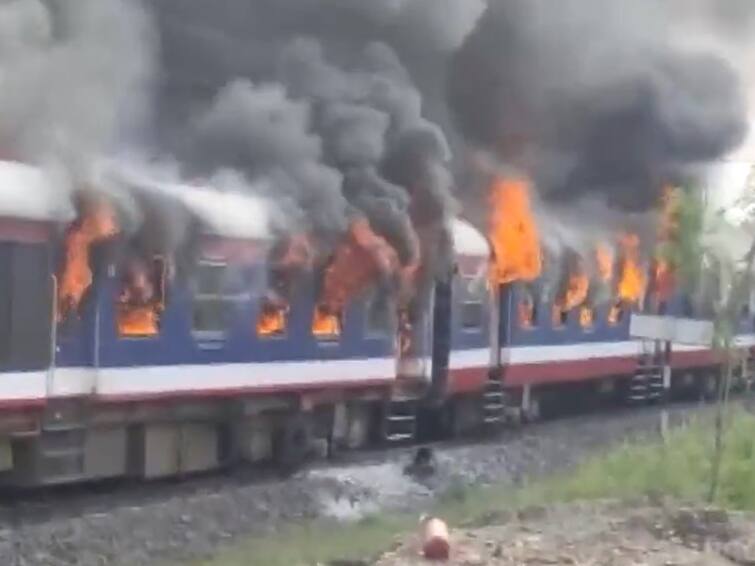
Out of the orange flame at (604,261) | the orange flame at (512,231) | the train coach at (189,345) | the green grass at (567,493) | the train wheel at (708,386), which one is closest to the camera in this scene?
the green grass at (567,493)

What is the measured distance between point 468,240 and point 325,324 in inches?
121

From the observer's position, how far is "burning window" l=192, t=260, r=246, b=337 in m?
15.0

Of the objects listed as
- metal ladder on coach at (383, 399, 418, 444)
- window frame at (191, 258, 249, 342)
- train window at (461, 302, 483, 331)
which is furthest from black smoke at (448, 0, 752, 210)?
window frame at (191, 258, 249, 342)

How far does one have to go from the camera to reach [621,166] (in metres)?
22.5

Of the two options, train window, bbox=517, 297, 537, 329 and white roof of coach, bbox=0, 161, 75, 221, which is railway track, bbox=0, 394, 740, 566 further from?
white roof of coach, bbox=0, 161, 75, 221

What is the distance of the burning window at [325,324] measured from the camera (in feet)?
54.7

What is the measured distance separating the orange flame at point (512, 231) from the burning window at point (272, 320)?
15.5 feet

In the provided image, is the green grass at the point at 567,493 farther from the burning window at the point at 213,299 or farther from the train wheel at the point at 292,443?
the burning window at the point at 213,299

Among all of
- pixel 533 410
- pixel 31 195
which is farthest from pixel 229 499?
pixel 533 410

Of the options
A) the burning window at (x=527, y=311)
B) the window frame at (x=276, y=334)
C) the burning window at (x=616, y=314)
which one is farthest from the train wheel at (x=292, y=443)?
the burning window at (x=616, y=314)

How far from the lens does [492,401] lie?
2086 centimetres

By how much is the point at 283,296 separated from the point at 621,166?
767 centimetres

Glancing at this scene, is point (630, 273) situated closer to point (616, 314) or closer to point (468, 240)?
point (616, 314)

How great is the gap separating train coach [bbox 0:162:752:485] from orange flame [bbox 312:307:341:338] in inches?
0.8
